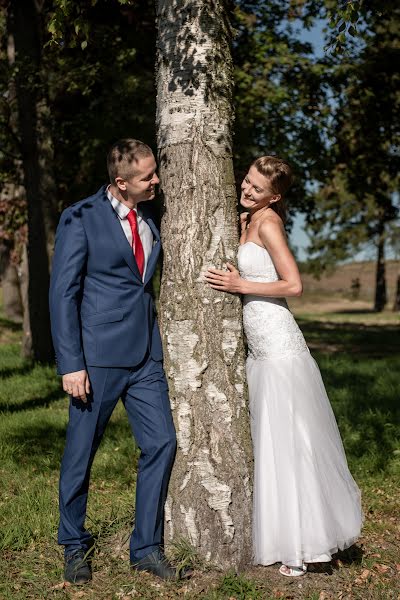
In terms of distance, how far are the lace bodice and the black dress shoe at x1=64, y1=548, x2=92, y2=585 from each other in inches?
63.2

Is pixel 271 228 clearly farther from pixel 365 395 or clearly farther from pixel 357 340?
pixel 357 340

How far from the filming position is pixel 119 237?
4238 mm

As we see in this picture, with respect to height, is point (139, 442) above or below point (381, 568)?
above

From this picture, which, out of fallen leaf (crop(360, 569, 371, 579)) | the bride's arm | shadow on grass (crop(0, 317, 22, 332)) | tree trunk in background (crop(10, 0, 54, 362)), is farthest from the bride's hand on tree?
shadow on grass (crop(0, 317, 22, 332))

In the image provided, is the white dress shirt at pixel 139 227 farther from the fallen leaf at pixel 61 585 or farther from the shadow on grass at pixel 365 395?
the shadow on grass at pixel 365 395

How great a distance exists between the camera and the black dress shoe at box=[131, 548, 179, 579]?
429cm

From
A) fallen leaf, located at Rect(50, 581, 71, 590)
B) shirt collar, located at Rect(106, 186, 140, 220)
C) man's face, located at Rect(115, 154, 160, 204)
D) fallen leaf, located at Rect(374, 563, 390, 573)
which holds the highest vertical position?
man's face, located at Rect(115, 154, 160, 204)

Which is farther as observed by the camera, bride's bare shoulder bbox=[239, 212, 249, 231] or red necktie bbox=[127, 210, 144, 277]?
bride's bare shoulder bbox=[239, 212, 249, 231]

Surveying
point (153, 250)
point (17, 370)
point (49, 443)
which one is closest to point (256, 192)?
point (153, 250)

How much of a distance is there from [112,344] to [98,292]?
1.02 feet

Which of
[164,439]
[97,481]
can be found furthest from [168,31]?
[97,481]

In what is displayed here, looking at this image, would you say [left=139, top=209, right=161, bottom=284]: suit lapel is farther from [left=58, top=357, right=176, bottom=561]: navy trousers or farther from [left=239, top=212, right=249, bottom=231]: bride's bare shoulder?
[left=239, top=212, right=249, bottom=231]: bride's bare shoulder

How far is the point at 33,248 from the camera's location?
13.2 meters

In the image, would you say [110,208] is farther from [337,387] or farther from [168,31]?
[337,387]
